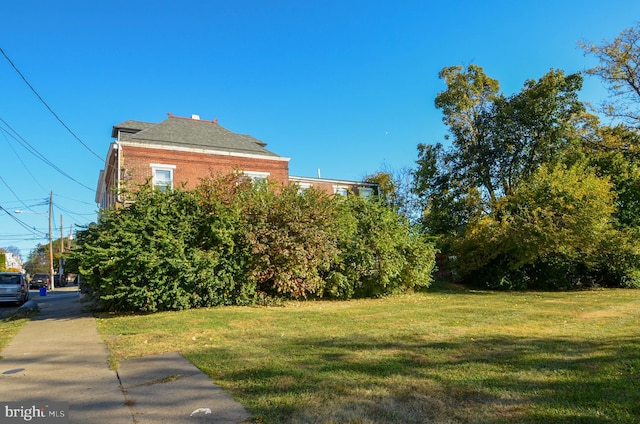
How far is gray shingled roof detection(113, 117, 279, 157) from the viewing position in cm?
2378

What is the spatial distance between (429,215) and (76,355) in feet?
79.8

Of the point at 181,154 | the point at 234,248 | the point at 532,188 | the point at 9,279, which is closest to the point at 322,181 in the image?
the point at 181,154

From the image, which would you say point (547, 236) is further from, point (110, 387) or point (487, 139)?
point (110, 387)

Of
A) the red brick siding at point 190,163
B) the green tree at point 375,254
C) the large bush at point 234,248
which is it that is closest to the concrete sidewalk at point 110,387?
the large bush at point 234,248

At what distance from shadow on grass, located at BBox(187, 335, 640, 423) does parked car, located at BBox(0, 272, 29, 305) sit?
1767cm

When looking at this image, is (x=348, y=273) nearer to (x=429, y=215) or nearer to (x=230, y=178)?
(x=230, y=178)

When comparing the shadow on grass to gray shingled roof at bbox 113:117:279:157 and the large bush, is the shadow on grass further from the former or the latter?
gray shingled roof at bbox 113:117:279:157

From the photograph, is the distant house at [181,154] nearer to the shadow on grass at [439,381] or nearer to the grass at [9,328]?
the grass at [9,328]

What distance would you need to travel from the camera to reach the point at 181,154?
24000 millimetres

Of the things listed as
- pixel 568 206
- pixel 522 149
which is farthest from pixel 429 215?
pixel 568 206

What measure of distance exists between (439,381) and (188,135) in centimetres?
2391

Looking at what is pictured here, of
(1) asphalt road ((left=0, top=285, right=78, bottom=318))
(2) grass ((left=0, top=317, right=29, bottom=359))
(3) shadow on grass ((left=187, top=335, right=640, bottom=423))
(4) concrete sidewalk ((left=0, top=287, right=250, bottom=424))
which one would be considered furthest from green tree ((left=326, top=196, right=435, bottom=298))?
(1) asphalt road ((left=0, top=285, right=78, bottom=318))

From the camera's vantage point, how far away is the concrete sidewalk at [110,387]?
3.83m

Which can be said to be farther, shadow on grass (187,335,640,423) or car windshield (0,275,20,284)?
car windshield (0,275,20,284)
